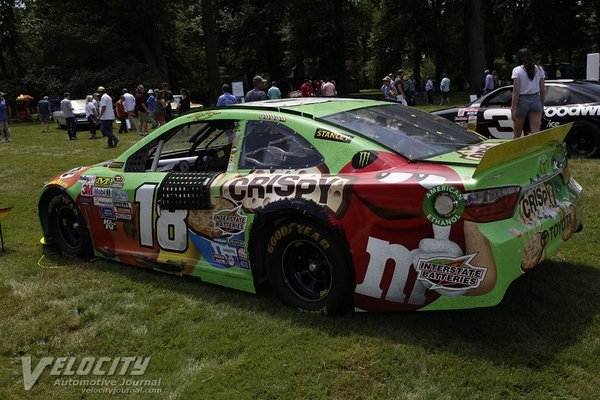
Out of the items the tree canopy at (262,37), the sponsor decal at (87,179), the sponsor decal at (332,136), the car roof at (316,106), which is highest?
the tree canopy at (262,37)

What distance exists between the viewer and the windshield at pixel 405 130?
11.8 feet

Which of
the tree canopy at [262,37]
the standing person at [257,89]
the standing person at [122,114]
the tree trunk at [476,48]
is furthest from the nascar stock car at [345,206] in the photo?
the tree canopy at [262,37]

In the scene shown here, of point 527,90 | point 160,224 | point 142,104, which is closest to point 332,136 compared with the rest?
point 160,224

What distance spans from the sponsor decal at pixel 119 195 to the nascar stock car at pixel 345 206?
13mm

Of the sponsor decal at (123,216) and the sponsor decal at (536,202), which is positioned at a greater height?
the sponsor decal at (536,202)

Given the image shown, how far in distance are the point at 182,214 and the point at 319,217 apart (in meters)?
1.28

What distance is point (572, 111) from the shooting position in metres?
8.64

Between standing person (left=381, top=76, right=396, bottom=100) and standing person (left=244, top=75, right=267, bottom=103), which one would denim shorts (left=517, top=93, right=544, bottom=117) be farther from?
standing person (left=381, top=76, right=396, bottom=100)

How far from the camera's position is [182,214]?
4180mm

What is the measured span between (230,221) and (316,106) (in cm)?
108

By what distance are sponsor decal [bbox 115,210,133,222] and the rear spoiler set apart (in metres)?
2.87

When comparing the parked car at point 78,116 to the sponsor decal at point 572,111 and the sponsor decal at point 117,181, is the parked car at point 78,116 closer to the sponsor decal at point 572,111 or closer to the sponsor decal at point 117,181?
the sponsor decal at point 572,111

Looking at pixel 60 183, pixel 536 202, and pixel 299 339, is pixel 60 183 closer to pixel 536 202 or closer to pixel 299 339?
pixel 299 339

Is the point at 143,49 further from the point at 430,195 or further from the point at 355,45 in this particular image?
the point at 430,195
